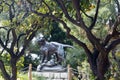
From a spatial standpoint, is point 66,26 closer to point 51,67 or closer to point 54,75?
point 54,75

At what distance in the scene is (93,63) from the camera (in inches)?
230

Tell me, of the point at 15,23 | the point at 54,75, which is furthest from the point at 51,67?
the point at 15,23

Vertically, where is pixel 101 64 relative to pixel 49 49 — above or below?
below

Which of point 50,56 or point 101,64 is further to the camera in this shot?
point 50,56

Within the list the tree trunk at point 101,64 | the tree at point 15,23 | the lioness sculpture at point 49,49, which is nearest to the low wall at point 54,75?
the lioness sculpture at point 49,49

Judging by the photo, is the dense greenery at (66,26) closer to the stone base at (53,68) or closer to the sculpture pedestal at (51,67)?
the stone base at (53,68)

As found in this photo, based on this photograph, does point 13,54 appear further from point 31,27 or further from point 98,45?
point 98,45

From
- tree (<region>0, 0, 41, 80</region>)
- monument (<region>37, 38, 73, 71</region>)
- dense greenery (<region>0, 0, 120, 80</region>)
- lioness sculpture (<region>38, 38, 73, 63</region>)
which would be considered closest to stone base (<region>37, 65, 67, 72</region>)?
monument (<region>37, 38, 73, 71</region>)

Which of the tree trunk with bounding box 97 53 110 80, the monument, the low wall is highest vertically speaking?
the monument

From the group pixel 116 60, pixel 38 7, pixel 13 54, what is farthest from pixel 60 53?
pixel 38 7

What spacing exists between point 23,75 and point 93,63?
24.4 feet

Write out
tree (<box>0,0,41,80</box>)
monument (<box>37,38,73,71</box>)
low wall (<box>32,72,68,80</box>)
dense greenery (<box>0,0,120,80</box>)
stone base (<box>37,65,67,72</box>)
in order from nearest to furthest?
dense greenery (<box>0,0,120,80</box>)
tree (<box>0,0,41,80</box>)
low wall (<box>32,72,68,80</box>)
stone base (<box>37,65,67,72</box>)
monument (<box>37,38,73,71</box>)

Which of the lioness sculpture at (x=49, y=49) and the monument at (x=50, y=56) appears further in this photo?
the lioness sculpture at (x=49, y=49)

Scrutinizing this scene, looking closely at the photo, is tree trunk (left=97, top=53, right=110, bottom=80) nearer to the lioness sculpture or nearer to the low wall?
the low wall
